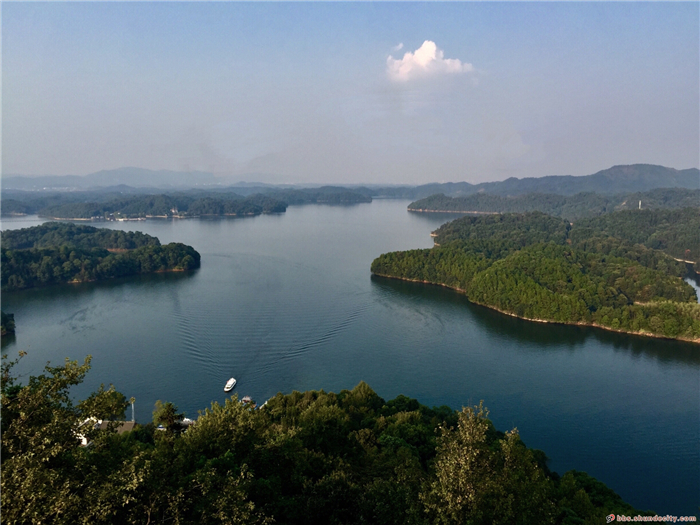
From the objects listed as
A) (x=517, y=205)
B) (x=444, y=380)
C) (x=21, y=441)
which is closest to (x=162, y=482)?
(x=21, y=441)

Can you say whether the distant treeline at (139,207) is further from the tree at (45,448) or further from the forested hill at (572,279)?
the tree at (45,448)

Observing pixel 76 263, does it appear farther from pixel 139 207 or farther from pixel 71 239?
pixel 139 207

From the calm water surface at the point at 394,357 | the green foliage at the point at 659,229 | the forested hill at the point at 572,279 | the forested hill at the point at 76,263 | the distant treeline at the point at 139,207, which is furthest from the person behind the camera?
the distant treeline at the point at 139,207

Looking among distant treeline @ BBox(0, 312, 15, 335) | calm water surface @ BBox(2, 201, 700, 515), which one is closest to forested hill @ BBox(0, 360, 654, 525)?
calm water surface @ BBox(2, 201, 700, 515)

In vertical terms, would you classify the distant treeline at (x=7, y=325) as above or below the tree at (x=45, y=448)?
below

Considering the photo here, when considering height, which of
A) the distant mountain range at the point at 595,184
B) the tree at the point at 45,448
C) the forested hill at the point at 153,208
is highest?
the distant mountain range at the point at 595,184

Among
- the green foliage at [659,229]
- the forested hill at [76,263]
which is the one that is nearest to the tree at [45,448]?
the forested hill at [76,263]

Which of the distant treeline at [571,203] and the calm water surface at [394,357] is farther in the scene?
the distant treeline at [571,203]
